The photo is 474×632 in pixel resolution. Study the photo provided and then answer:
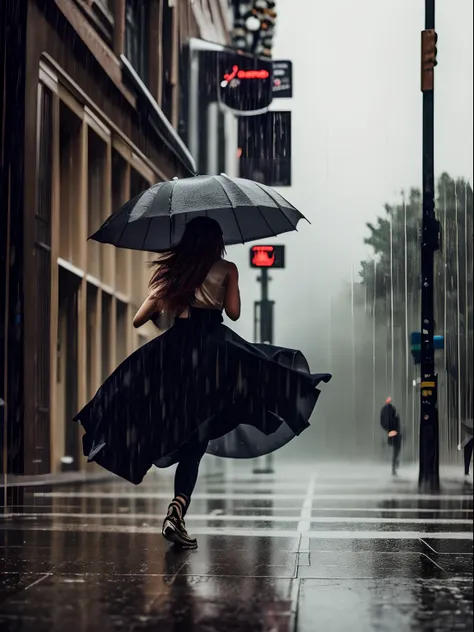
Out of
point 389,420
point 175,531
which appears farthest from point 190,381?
point 389,420

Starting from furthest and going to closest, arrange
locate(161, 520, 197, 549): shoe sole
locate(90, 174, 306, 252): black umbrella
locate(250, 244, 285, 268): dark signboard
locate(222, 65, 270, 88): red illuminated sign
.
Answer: locate(222, 65, 270, 88): red illuminated sign
locate(250, 244, 285, 268): dark signboard
locate(90, 174, 306, 252): black umbrella
locate(161, 520, 197, 549): shoe sole

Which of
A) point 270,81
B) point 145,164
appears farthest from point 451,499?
point 270,81

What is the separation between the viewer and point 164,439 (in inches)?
259

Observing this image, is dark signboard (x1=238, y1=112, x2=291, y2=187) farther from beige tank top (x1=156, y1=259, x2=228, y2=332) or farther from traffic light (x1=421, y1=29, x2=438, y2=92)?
beige tank top (x1=156, y1=259, x2=228, y2=332)

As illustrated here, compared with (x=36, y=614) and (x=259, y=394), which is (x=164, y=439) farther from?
(x=36, y=614)

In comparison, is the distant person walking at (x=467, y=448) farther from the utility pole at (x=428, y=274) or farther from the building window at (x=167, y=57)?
the building window at (x=167, y=57)

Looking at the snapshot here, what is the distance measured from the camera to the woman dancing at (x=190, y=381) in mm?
6555

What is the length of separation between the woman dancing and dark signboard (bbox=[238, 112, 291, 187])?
67.2 feet

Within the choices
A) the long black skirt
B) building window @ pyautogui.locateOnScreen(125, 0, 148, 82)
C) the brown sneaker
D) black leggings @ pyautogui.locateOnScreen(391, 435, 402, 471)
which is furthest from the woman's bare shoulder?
black leggings @ pyautogui.locateOnScreen(391, 435, 402, 471)

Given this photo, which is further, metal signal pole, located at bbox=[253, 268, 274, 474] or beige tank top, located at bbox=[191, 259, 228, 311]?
metal signal pole, located at bbox=[253, 268, 274, 474]

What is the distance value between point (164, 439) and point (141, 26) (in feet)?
59.4

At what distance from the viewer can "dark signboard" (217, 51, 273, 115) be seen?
25.8 m

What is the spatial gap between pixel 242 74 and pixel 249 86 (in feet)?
1.37

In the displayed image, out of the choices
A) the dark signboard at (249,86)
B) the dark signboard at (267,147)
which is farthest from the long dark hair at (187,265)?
the dark signboard at (267,147)
